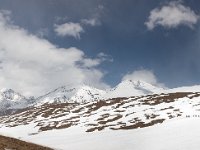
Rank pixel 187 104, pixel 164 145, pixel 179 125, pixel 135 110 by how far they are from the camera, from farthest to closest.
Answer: pixel 135 110
pixel 187 104
pixel 179 125
pixel 164 145

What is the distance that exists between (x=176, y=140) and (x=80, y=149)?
13269mm

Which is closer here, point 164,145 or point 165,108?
point 164,145

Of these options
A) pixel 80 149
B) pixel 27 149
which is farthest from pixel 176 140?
pixel 27 149

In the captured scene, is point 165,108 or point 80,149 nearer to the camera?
point 80,149

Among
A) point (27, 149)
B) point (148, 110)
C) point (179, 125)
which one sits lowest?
point (27, 149)

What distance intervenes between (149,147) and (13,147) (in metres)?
20.0

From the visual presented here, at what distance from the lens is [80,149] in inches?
1838

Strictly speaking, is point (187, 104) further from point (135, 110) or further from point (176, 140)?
point (176, 140)

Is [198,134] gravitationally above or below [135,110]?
below

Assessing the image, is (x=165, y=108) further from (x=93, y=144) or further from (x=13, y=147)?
(x=13, y=147)

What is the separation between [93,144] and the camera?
49.7m

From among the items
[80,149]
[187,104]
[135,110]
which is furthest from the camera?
[135,110]

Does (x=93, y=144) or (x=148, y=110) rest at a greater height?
(x=148, y=110)

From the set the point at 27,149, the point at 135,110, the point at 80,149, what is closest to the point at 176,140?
the point at 80,149
